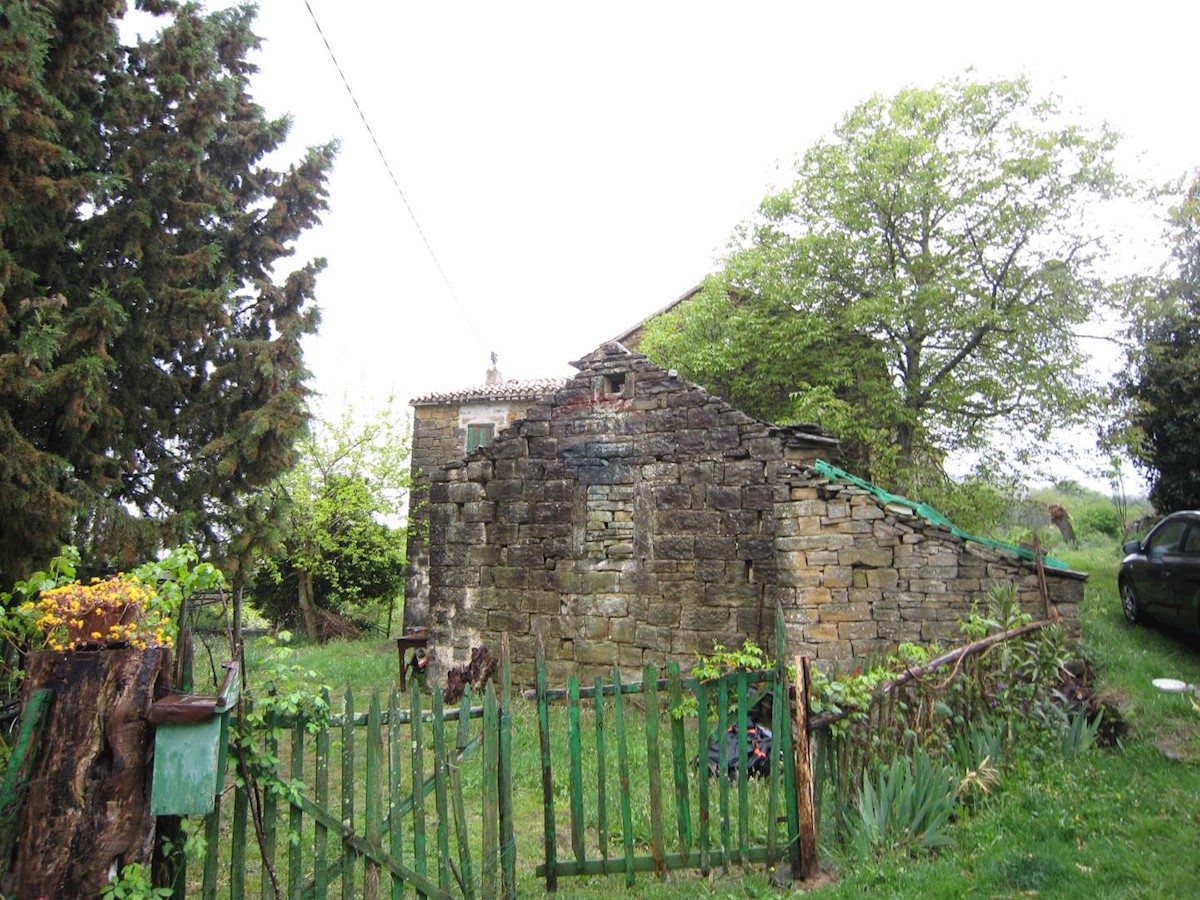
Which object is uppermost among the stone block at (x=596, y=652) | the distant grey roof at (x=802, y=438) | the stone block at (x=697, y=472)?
the distant grey roof at (x=802, y=438)

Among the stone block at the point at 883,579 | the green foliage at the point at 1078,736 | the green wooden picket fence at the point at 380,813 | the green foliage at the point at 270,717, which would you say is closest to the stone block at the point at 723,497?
the stone block at the point at 883,579

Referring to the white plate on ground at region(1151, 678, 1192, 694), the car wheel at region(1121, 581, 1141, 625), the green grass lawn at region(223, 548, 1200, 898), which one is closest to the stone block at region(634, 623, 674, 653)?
the green grass lawn at region(223, 548, 1200, 898)

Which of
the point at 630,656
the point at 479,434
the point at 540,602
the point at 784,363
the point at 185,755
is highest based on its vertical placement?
the point at 784,363

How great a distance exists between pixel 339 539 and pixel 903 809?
17.8 meters

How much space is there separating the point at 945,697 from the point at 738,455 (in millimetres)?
4152

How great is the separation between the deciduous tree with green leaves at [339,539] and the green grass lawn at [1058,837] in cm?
1444

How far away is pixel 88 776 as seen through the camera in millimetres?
2857

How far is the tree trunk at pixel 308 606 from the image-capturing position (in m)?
19.3

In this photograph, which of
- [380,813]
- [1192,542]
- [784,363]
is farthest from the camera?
[784,363]

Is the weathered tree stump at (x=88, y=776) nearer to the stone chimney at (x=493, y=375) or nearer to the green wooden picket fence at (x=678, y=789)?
the green wooden picket fence at (x=678, y=789)

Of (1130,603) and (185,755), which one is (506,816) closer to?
(185,755)

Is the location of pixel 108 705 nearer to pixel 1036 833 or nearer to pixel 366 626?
pixel 1036 833

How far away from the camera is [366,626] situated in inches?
799

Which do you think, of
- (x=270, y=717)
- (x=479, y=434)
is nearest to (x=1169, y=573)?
(x=270, y=717)
